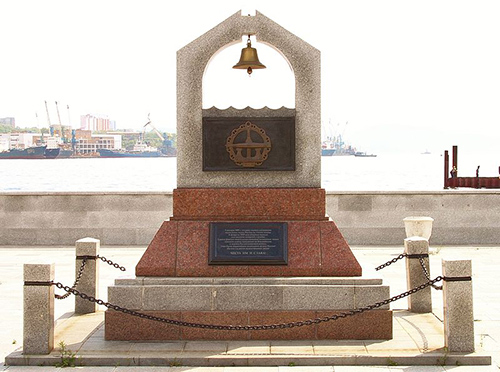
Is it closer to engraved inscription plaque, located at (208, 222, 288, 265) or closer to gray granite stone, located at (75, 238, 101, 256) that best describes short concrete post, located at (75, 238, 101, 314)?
gray granite stone, located at (75, 238, 101, 256)

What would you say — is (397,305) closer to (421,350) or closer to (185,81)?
(421,350)

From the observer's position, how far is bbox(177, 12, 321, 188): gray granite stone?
376 inches

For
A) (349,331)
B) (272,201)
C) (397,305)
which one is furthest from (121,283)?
(397,305)

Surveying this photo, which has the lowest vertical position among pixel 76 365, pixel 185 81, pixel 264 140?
pixel 76 365

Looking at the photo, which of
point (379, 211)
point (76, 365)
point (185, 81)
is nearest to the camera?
point (76, 365)

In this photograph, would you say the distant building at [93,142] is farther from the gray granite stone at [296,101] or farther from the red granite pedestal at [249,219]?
the red granite pedestal at [249,219]

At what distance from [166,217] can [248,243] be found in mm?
8995

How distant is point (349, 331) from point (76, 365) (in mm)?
2909

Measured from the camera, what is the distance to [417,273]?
10.6 meters

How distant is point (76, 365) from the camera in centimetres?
816

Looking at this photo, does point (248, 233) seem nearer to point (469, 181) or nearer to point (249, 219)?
point (249, 219)

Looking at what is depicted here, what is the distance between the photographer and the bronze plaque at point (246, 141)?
9570 mm

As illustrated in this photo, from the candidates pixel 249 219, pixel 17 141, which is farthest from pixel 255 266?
pixel 17 141

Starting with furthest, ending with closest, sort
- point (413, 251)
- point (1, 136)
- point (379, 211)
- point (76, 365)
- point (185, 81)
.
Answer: point (1, 136)
point (379, 211)
point (413, 251)
point (185, 81)
point (76, 365)
